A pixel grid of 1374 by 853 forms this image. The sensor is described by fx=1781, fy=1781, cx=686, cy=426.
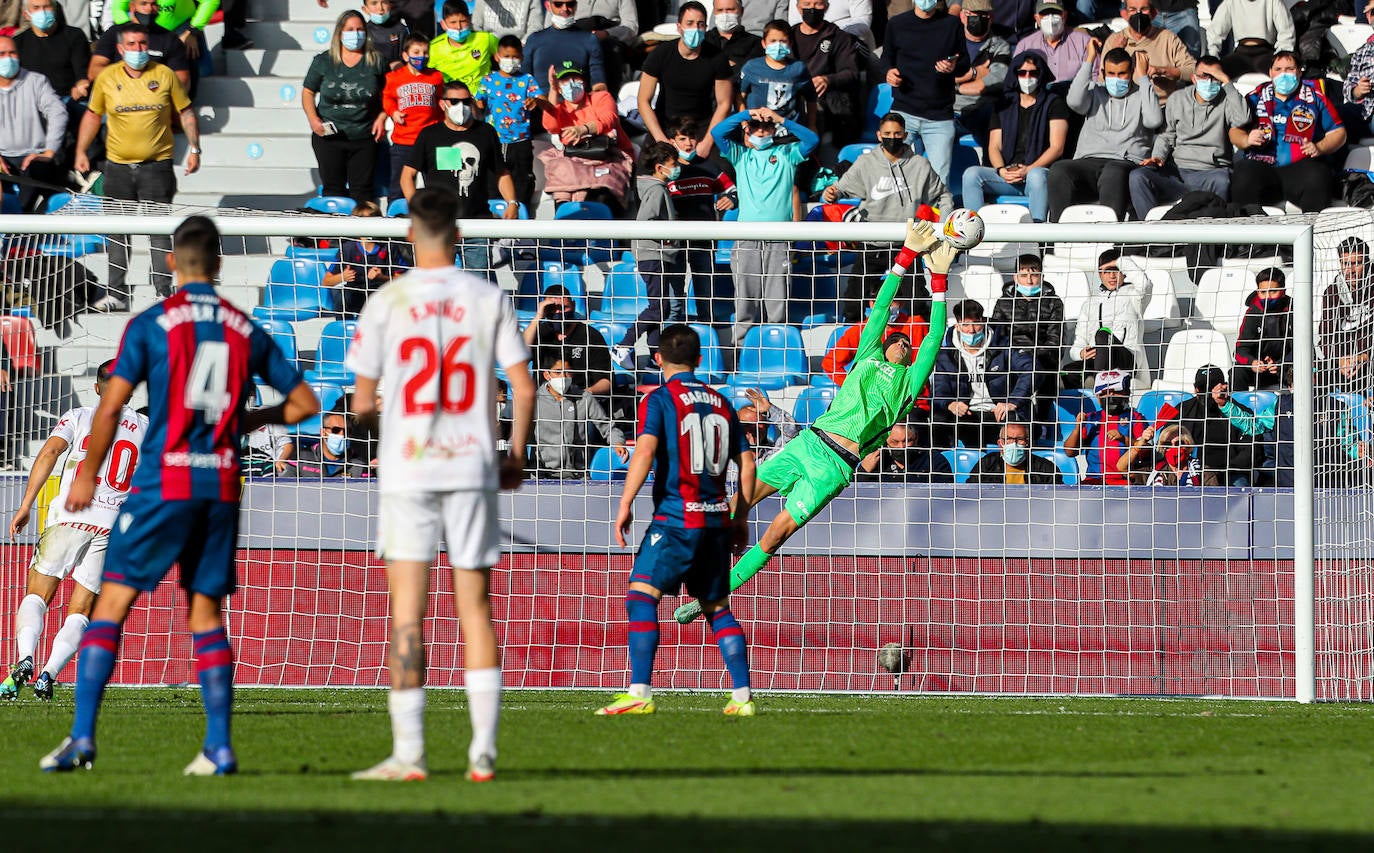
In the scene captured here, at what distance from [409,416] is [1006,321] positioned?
8086 millimetres

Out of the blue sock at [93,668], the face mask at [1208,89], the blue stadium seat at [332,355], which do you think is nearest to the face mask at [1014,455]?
the blue stadium seat at [332,355]

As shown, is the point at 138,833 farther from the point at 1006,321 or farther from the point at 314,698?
the point at 1006,321

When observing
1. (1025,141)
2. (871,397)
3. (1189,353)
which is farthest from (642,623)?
(1025,141)

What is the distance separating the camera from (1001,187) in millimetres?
16469

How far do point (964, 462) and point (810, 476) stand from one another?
2.40 m

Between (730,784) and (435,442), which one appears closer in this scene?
(435,442)

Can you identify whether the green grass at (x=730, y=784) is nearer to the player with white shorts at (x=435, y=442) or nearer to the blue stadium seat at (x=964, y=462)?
the player with white shorts at (x=435, y=442)

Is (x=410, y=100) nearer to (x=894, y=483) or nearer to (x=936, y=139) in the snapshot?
(x=936, y=139)

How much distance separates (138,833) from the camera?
484cm

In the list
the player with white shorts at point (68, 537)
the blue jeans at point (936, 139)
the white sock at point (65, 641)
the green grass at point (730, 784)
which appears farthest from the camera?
the blue jeans at point (936, 139)

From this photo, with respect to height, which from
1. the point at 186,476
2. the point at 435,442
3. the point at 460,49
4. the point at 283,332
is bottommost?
the point at 186,476

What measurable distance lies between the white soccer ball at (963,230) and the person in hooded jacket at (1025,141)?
565cm

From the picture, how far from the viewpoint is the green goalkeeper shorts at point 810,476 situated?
11.2 meters

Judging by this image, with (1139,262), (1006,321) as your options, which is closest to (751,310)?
(1006,321)
